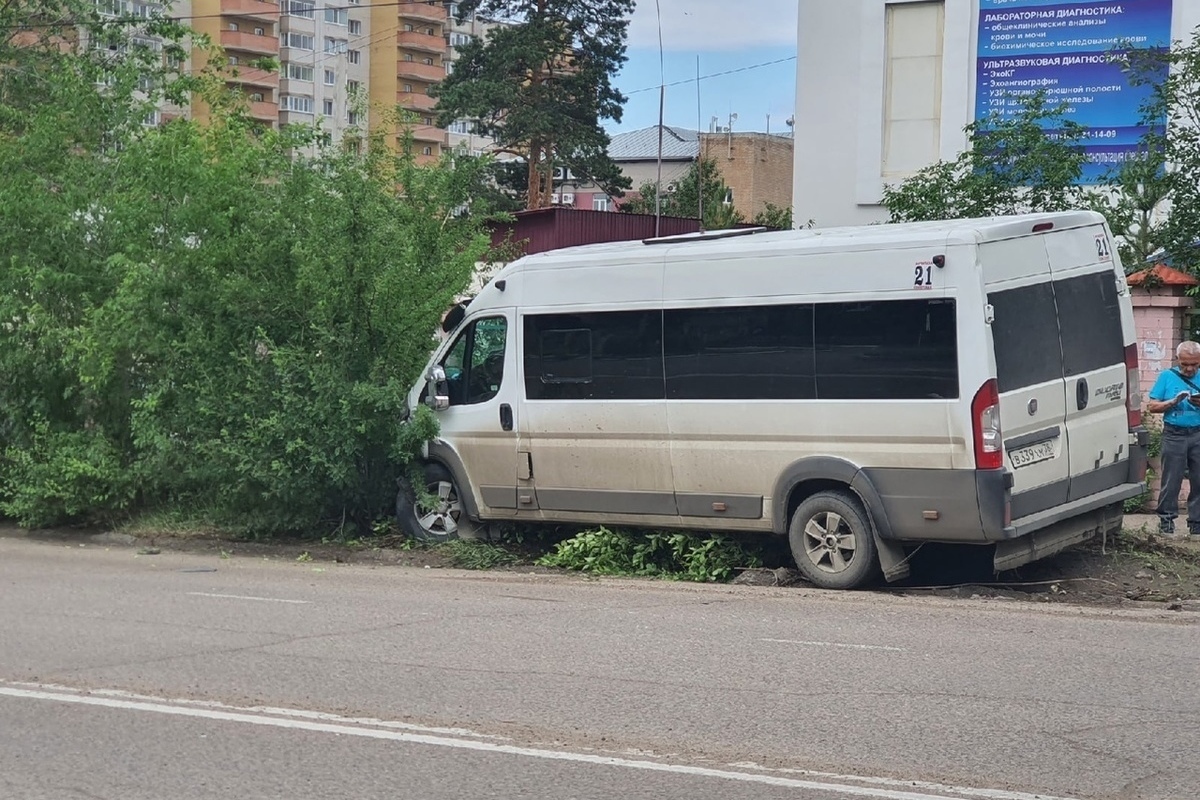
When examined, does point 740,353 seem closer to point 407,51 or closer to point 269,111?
A: point 269,111

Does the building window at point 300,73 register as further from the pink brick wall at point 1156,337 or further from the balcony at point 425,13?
the pink brick wall at point 1156,337

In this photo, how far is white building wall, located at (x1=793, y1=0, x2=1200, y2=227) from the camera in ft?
78.5

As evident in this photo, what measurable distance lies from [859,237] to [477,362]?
156 inches

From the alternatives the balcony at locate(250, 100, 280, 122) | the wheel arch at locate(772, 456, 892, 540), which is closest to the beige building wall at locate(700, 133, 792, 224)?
the balcony at locate(250, 100, 280, 122)

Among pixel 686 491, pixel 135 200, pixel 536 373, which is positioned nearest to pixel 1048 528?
pixel 686 491

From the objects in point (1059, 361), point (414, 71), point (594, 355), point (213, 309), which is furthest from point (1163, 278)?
point (414, 71)

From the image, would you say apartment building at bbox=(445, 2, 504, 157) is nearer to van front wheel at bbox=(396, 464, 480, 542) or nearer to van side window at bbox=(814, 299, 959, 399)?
van front wheel at bbox=(396, 464, 480, 542)

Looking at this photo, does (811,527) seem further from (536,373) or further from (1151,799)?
(1151,799)

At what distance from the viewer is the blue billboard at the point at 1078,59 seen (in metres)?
22.3

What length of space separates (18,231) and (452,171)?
4.75m

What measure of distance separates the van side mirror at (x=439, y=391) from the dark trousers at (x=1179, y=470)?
6.44m

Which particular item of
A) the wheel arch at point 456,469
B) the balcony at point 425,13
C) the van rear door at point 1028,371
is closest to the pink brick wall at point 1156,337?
the van rear door at point 1028,371

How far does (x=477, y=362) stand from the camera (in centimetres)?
1366

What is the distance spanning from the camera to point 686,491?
12.2m
